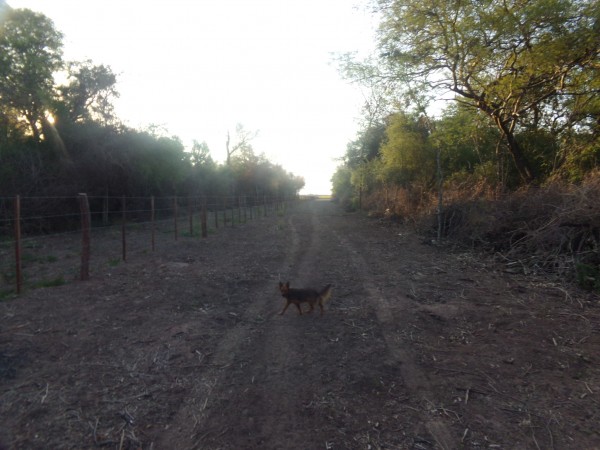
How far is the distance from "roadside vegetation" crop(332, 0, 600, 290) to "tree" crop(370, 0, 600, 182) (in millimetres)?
31

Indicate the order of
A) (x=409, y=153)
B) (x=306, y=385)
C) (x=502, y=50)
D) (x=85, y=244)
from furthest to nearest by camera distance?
1. (x=409, y=153)
2. (x=502, y=50)
3. (x=85, y=244)
4. (x=306, y=385)

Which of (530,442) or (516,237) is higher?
(516,237)

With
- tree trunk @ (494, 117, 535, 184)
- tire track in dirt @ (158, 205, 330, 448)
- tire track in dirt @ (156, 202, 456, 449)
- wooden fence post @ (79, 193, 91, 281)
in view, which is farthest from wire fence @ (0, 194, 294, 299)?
tree trunk @ (494, 117, 535, 184)

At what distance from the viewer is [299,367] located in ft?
13.1

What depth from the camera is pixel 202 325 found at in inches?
204

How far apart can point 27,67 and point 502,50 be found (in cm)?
1928

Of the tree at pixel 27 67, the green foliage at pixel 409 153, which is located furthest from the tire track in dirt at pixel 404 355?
the tree at pixel 27 67

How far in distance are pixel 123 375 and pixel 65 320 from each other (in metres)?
1.99

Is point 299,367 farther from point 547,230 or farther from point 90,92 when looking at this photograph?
point 90,92

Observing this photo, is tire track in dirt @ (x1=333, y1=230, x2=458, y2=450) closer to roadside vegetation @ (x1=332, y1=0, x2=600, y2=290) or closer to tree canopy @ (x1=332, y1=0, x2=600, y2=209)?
roadside vegetation @ (x1=332, y1=0, x2=600, y2=290)

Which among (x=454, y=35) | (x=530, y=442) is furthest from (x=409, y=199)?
(x=530, y=442)

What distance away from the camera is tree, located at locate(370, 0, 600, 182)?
32.6ft

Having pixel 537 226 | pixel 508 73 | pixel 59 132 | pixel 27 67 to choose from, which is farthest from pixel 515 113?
pixel 27 67

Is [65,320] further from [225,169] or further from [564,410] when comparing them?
[225,169]
